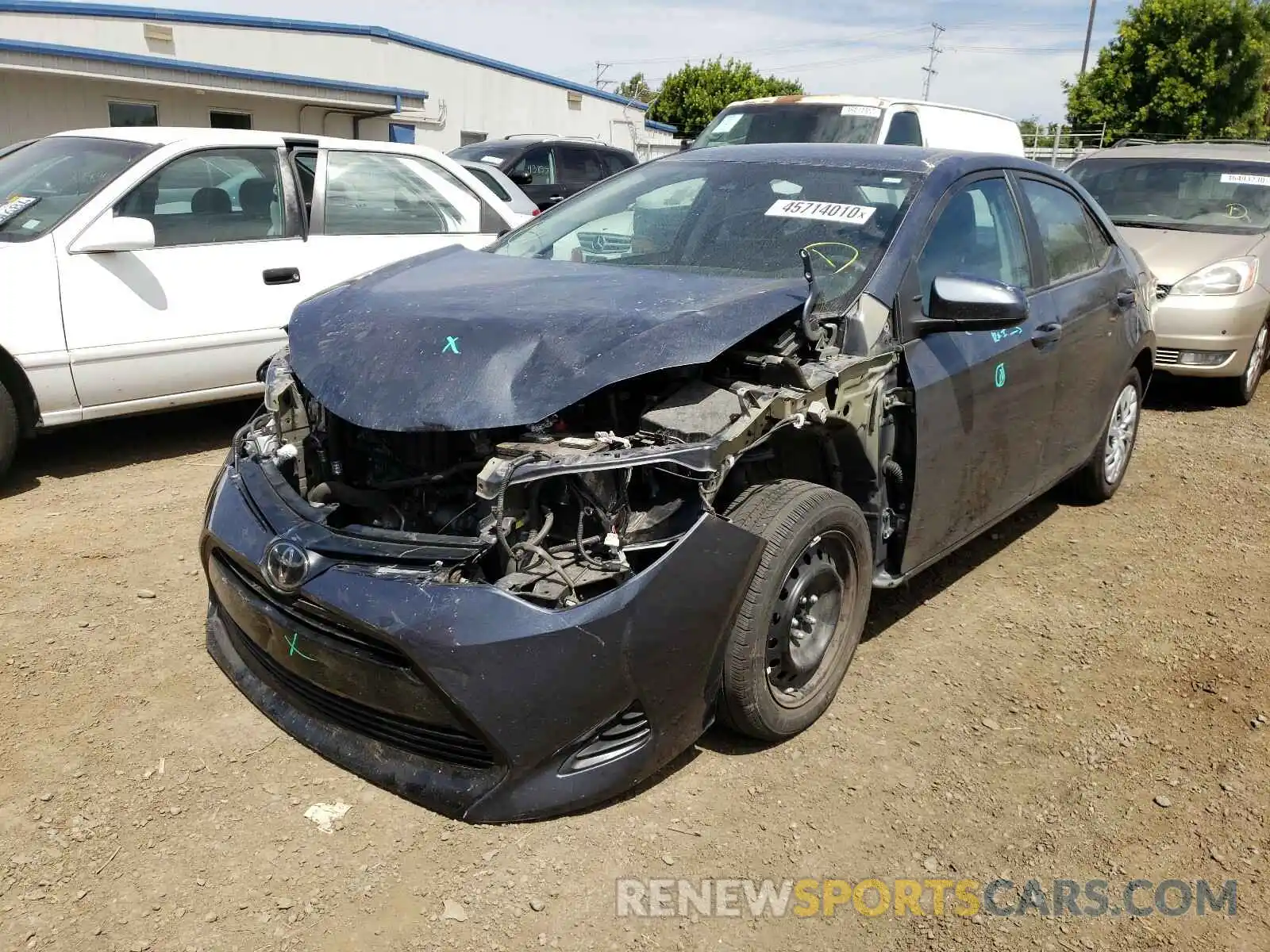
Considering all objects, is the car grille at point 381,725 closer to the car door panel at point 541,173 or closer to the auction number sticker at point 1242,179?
the auction number sticker at point 1242,179

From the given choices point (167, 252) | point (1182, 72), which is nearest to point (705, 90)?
point (1182, 72)

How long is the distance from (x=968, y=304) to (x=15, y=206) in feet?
15.2

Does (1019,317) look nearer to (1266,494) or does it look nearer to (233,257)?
(1266,494)

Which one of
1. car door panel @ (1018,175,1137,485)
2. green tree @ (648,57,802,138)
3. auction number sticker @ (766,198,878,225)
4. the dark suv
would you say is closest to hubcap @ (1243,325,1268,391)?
car door panel @ (1018,175,1137,485)

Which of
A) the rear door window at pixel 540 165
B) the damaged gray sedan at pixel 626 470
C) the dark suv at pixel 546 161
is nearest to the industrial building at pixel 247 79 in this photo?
the dark suv at pixel 546 161

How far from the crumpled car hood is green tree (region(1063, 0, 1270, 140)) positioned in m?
25.9

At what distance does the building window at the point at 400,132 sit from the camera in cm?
2183

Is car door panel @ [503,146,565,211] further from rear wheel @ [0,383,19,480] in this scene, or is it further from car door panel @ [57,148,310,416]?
rear wheel @ [0,383,19,480]

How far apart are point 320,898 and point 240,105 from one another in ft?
61.7

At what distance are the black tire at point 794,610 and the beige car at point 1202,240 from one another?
490cm

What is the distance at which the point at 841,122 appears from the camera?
28.7 feet

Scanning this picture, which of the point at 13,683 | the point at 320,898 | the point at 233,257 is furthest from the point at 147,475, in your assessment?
the point at 320,898

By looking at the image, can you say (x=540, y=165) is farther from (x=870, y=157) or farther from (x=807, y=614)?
(x=807, y=614)

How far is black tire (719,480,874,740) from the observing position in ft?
9.07
